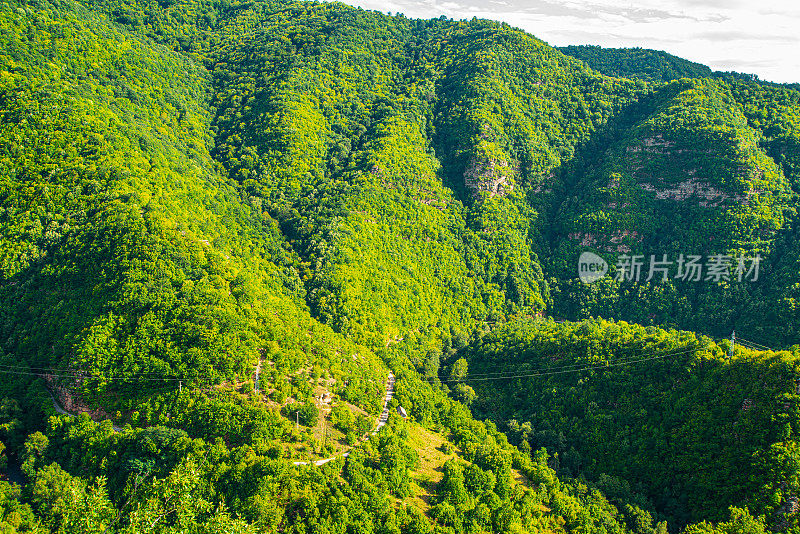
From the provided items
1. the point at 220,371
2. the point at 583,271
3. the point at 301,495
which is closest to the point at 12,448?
the point at 220,371

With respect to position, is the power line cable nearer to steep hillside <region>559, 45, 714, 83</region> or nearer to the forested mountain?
the forested mountain

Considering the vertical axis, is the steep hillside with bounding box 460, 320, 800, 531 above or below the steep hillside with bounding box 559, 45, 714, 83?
below

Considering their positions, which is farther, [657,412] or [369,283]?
[369,283]

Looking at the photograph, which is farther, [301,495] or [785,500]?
[785,500]

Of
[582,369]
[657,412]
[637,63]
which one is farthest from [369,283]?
[637,63]

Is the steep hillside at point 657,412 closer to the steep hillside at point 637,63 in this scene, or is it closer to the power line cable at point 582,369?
the power line cable at point 582,369

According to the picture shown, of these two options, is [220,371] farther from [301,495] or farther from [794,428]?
[794,428]

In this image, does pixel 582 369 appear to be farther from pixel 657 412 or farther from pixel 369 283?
pixel 369 283

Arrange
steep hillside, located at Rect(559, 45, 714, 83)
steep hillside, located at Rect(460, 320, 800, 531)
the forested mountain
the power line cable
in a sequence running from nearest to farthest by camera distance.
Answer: the forested mountain < steep hillside, located at Rect(460, 320, 800, 531) < the power line cable < steep hillside, located at Rect(559, 45, 714, 83)

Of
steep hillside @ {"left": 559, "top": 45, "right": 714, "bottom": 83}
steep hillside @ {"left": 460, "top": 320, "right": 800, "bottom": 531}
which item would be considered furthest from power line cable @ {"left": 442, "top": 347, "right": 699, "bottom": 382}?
steep hillside @ {"left": 559, "top": 45, "right": 714, "bottom": 83}
